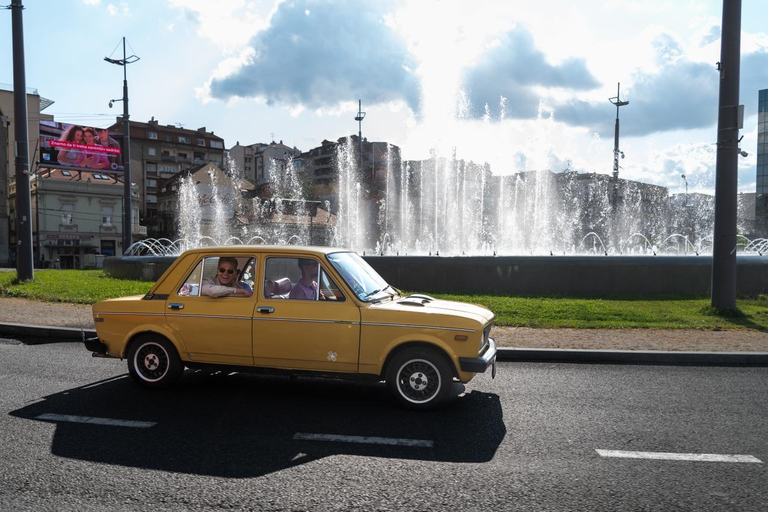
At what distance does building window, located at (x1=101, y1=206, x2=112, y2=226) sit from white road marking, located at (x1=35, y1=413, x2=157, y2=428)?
64257mm

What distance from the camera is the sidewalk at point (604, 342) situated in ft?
28.5

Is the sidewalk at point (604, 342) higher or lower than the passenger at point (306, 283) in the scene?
lower

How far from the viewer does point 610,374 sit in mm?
7895

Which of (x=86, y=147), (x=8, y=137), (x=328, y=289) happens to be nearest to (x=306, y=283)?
(x=328, y=289)

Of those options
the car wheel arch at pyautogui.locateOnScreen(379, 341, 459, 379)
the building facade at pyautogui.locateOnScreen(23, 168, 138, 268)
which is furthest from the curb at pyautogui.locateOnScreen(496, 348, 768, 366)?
the building facade at pyautogui.locateOnScreen(23, 168, 138, 268)

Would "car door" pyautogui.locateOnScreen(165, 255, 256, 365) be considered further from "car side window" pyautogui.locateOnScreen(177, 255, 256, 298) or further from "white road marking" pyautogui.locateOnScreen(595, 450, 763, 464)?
"white road marking" pyautogui.locateOnScreen(595, 450, 763, 464)

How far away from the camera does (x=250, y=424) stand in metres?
5.48

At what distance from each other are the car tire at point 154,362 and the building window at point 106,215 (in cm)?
6332

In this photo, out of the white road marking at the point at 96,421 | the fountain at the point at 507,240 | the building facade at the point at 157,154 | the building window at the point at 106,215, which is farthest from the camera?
the building facade at the point at 157,154

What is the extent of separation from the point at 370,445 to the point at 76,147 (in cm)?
6010

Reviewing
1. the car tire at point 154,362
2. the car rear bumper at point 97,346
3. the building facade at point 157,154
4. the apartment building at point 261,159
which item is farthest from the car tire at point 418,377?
the apartment building at point 261,159

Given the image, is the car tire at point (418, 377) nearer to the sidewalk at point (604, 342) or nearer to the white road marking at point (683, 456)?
the white road marking at point (683, 456)

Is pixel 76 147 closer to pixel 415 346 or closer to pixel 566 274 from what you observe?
pixel 566 274

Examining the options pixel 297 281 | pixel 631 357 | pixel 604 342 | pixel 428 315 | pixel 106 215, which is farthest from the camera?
pixel 106 215
